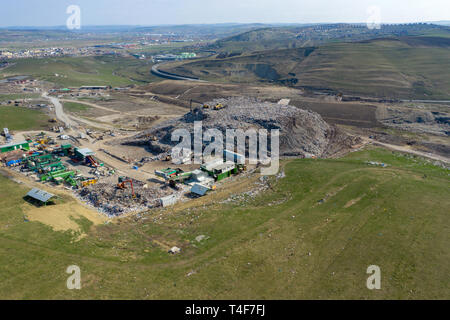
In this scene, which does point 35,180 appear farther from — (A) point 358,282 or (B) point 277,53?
(B) point 277,53

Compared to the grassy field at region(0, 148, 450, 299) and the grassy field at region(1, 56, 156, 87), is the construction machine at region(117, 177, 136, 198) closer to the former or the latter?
the grassy field at region(0, 148, 450, 299)

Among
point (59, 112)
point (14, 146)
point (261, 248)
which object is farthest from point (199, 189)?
point (59, 112)

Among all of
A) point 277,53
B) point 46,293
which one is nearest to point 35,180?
point 46,293

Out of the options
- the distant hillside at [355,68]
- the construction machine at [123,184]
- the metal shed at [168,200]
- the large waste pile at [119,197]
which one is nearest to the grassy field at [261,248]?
the metal shed at [168,200]

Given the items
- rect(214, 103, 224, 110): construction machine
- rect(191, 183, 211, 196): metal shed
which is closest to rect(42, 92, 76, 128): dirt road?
rect(214, 103, 224, 110): construction machine

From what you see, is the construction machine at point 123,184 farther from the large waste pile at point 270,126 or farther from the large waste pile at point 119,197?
the large waste pile at point 270,126

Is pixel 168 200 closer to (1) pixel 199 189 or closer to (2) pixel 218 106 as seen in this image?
(1) pixel 199 189
